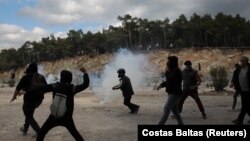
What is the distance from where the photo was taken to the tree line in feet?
334

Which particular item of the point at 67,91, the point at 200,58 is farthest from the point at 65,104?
the point at 200,58

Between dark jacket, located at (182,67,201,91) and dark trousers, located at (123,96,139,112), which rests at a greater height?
dark jacket, located at (182,67,201,91)

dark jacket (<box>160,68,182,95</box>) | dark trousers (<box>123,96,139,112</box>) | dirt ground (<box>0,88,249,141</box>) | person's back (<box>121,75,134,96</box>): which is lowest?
dirt ground (<box>0,88,249,141</box>)

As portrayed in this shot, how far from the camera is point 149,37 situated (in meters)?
118

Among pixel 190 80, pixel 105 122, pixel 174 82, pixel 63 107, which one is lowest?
pixel 105 122

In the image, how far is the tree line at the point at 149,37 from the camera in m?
102

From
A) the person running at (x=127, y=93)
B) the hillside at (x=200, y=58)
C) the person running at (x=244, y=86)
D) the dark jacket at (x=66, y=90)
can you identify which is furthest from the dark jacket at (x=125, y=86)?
the hillside at (x=200, y=58)

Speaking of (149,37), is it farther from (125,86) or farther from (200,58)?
(125,86)

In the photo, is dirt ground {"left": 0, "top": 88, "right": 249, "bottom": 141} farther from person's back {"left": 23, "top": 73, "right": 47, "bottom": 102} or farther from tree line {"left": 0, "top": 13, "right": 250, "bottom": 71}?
tree line {"left": 0, "top": 13, "right": 250, "bottom": 71}

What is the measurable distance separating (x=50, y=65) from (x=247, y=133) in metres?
131

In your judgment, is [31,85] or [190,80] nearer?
[31,85]

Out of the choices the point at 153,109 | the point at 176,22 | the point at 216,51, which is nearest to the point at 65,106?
the point at 153,109

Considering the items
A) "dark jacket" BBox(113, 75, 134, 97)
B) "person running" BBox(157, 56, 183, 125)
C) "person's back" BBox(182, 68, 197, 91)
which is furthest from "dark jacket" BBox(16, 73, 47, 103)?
"dark jacket" BBox(113, 75, 134, 97)

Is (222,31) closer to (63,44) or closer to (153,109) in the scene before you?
(63,44)
